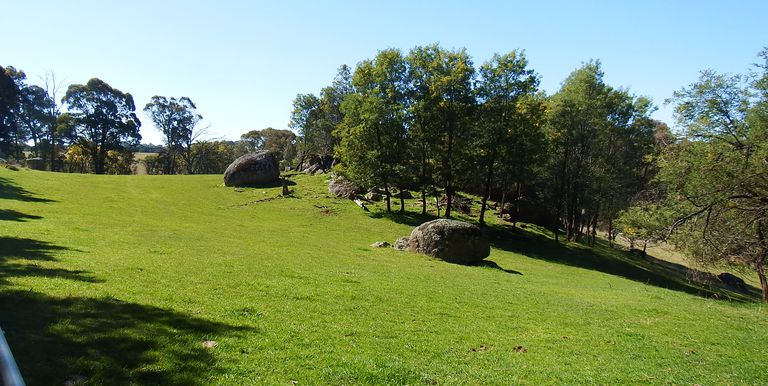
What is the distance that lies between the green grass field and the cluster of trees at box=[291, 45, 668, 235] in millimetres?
23728

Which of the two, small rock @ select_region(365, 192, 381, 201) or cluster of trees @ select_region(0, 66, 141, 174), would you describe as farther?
cluster of trees @ select_region(0, 66, 141, 174)

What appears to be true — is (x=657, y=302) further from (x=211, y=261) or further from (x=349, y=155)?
(x=349, y=155)

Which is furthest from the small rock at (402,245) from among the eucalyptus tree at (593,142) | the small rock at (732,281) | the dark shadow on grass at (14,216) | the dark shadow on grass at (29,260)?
the small rock at (732,281)

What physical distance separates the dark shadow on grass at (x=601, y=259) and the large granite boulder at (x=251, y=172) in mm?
30596

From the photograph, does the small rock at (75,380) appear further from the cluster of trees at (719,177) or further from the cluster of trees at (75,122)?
the cluster of trees at (75,122)

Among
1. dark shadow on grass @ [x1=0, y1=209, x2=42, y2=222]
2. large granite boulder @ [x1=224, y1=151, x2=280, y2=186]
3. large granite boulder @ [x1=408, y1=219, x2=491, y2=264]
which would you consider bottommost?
dark shadow on grass @ [x1=0, y1=209, x2=42, y2=222]

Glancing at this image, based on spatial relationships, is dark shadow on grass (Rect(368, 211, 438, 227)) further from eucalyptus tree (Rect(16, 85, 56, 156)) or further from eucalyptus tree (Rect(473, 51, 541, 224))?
eucalyptus tree (Rect(16, 85, 56, 156))

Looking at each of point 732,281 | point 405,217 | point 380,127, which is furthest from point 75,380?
point 732,281

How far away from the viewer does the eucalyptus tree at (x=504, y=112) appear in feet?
156

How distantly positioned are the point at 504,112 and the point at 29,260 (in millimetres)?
44317

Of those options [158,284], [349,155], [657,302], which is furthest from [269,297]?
[349,155]

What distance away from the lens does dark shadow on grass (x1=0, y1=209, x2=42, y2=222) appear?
24862mm

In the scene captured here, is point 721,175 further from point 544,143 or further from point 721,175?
point 544,143

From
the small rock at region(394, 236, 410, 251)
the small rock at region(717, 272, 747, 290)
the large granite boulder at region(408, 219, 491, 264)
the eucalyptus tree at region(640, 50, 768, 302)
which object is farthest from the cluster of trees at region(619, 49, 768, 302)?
the small rock at region(717, 272, 747, 290)
